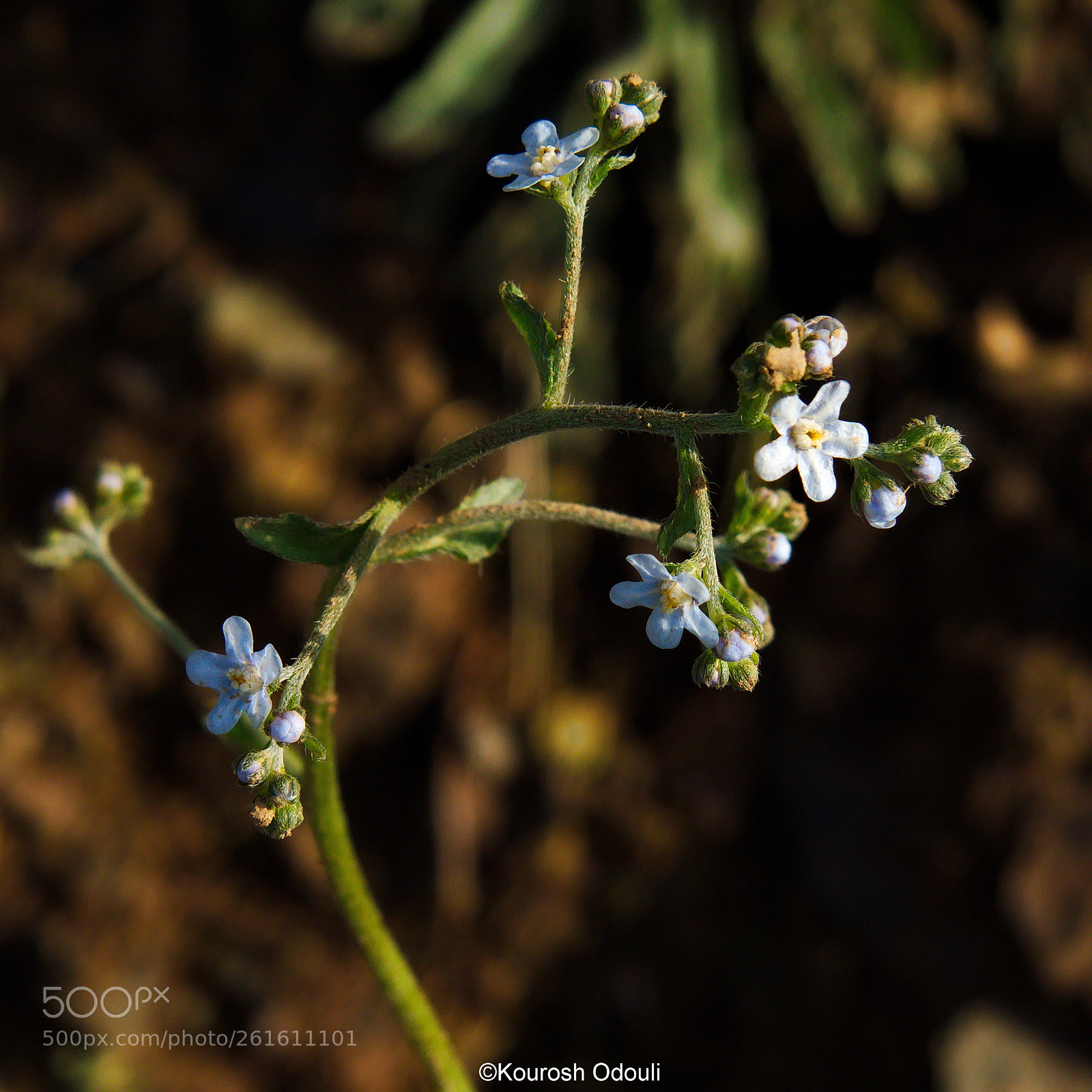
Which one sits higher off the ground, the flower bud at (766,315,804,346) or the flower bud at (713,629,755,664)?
the flower bud at (766,315,804,346)

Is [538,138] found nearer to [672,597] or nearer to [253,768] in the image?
[672,597]

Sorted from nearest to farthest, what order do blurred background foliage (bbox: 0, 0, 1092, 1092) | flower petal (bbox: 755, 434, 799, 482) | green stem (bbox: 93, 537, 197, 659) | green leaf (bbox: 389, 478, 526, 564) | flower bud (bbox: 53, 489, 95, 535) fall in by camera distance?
flower petal (bbox: 755, 434, 799, 482)
green leaf (bbox: 389, 478, 526, 564)
green stem (bbox: 93, 537, 197, 659)
flower bud (bbox: 53, 489, 95, 535)
blurred background foliage (bbox: 0, 0, 1092, 1092)

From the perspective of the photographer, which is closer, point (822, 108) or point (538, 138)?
point (538, 138)

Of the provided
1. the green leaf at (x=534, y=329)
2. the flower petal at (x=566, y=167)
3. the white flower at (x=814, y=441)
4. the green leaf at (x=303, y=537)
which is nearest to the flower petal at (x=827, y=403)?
the white flower at (x=814, y=441)

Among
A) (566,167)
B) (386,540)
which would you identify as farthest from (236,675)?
(566,167)

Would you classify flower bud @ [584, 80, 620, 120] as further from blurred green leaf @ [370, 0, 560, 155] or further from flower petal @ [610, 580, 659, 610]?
blurred green leaf @ [370, 0, 560, 155]

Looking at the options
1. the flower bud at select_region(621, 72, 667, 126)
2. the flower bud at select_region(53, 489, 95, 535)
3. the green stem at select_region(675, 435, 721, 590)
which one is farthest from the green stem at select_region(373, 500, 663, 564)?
the flower bud at select_region(53, 489, 95, 535)

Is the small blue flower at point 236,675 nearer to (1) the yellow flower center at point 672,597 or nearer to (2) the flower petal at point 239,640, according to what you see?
(2) the flower petal at point 239,640
